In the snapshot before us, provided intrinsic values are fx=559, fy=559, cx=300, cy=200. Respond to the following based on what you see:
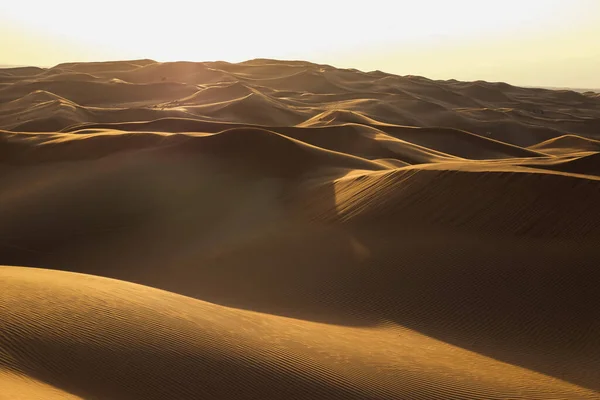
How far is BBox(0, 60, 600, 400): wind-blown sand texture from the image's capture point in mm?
3771

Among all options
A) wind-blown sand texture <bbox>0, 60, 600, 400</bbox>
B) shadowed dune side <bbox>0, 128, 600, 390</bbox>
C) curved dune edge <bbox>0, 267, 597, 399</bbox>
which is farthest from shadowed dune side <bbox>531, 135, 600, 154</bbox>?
curved dune edge <bbox>0, 267, 597, 399</bbox>

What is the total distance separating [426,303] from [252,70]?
172 ft

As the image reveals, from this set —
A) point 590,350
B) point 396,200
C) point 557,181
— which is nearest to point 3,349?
point 590,350

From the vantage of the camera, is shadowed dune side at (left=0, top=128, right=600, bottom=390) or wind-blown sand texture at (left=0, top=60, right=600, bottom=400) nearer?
wind-blown sand texture at (left=0, top=60, right=600, bottom=400)

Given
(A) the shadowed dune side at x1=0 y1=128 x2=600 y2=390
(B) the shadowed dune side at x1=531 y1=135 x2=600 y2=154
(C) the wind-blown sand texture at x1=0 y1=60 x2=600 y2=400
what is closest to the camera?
(C) the wind-blown sand texture at x1=0 y1=60 x2=600 y2=400

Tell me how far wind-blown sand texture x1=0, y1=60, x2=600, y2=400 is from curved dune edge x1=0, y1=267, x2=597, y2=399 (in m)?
0.02

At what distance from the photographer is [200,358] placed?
381 cm

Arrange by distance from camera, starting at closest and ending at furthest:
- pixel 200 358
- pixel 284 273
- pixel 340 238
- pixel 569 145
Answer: pixel 200 358
pixel 284 273
pixel 340 238
pixel 569 145

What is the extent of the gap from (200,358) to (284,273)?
10.2 feet

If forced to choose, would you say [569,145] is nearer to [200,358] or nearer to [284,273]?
[284,273]

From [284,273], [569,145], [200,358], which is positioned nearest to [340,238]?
[284,273]

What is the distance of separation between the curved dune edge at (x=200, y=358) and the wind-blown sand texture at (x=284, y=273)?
2 cm

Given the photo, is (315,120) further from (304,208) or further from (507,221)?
(507,221)

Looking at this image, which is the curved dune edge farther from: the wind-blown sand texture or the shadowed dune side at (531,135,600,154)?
the shadowed dune side at (531,135,600,154)
